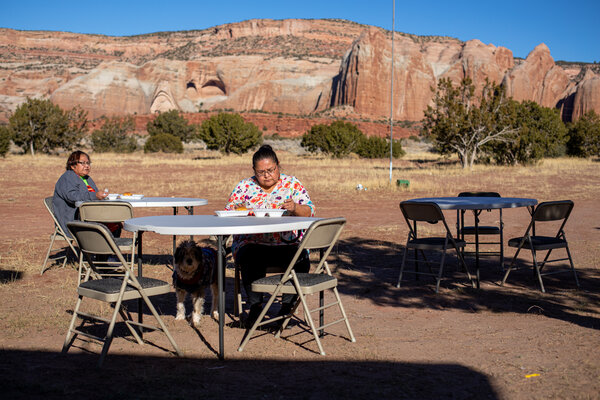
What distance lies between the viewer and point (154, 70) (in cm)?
9094

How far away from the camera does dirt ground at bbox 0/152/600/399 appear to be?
3.35m

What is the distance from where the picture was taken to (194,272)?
4.63 m

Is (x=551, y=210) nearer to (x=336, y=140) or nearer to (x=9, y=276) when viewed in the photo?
(x=9, y=276)

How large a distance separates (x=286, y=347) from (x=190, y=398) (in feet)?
4.06

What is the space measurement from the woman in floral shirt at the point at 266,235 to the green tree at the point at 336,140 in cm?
3474

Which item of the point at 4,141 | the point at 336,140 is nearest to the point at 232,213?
the point at 4,141

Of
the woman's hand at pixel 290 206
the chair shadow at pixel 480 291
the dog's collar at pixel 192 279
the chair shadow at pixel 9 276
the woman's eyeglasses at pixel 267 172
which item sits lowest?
the chair shadow at pixel 9 276

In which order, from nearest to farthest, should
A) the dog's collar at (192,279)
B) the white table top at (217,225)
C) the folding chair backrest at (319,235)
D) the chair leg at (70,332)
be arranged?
the white table top at (217,225) < the folding chair backrest at (319,235) < the chair leg at (70,332) < the dog's collar at (192,279)

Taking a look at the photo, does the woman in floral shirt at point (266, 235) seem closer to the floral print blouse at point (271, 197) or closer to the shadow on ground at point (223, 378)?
the floral print blouse at point (271, 197)

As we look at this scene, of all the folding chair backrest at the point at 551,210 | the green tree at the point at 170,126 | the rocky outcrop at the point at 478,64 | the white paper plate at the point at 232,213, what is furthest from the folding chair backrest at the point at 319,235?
the rocky outcrop at the point at 478,64

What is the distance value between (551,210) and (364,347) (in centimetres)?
290

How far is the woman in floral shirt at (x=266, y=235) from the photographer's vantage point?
4598 millimetres

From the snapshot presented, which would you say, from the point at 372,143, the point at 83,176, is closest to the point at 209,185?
the point at 83,176

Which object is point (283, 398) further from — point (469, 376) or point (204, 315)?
point (204, 315)
